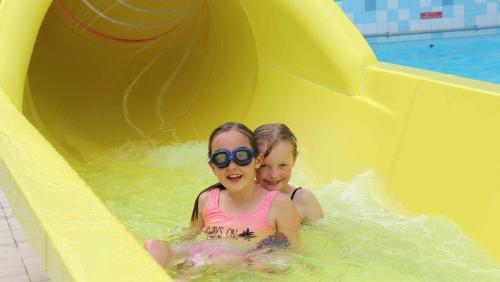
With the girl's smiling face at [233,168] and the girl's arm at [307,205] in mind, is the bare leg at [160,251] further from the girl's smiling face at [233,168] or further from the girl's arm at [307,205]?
the girl's arm at [307,205]

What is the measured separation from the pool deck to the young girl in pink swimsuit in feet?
2.28

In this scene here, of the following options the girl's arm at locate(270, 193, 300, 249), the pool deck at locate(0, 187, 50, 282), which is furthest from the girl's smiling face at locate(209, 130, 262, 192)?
the pool deck at locate(0, 187, 50, 282)

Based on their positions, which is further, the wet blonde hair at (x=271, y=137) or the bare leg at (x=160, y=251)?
the wet blonde hair at (x=271, y=137)

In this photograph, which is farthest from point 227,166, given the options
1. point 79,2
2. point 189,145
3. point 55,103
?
point 79,2

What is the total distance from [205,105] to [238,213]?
7.22 feet

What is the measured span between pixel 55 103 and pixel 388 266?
287cm

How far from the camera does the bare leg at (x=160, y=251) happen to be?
195 cm

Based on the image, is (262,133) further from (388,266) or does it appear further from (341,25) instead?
(341,25)

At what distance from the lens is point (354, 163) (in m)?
2.97

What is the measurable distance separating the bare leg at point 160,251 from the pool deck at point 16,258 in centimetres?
71

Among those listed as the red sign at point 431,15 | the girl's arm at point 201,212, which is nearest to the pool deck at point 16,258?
the girl's arm at point 201,212

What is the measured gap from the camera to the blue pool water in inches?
300

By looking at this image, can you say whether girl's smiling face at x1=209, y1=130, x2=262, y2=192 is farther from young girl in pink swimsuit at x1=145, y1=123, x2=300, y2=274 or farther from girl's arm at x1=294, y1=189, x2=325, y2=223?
girl's arm at x1=294, y1=189, x2=325, y2=223

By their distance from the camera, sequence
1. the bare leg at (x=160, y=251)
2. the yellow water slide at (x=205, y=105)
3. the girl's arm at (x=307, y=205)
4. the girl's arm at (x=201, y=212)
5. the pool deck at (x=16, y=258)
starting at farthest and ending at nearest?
the pool deck at (x=16, y=258)
the girl's arm at (x=307, y=205)
the girl's arm at (x=201, y=212)
the bare leg at (x=160, y=251)
the yellow water slide at (x=205, y=105)
